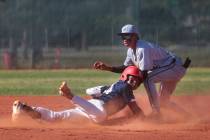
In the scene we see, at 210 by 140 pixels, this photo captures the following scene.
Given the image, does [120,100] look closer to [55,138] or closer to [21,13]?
[55,138]

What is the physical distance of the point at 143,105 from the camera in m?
12.0

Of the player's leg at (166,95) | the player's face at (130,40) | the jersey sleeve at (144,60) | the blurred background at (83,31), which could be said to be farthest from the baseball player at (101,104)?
the blurred background at (83,31)

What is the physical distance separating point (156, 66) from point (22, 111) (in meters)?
2.40

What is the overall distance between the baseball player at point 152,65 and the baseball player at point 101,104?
0.19 metres

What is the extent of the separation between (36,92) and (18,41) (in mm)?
19347

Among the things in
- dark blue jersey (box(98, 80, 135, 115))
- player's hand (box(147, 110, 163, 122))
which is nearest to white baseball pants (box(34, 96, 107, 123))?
dark blue jersey (box(98, 80, 135, 115))

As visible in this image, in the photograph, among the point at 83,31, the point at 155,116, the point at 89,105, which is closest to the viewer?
the point at 89,105

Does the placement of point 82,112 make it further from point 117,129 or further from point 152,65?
point 152,65

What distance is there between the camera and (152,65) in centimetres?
985

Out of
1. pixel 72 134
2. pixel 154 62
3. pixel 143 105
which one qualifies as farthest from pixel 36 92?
pixel 72 134

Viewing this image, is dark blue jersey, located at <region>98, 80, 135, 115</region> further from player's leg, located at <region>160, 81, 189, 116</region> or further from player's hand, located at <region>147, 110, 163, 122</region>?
player's leg, located at <region>160, 81, 189, 116</region>

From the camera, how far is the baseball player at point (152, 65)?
9.64 metres

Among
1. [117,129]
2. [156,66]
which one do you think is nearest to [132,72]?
[156,66]

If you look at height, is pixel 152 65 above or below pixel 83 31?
above
